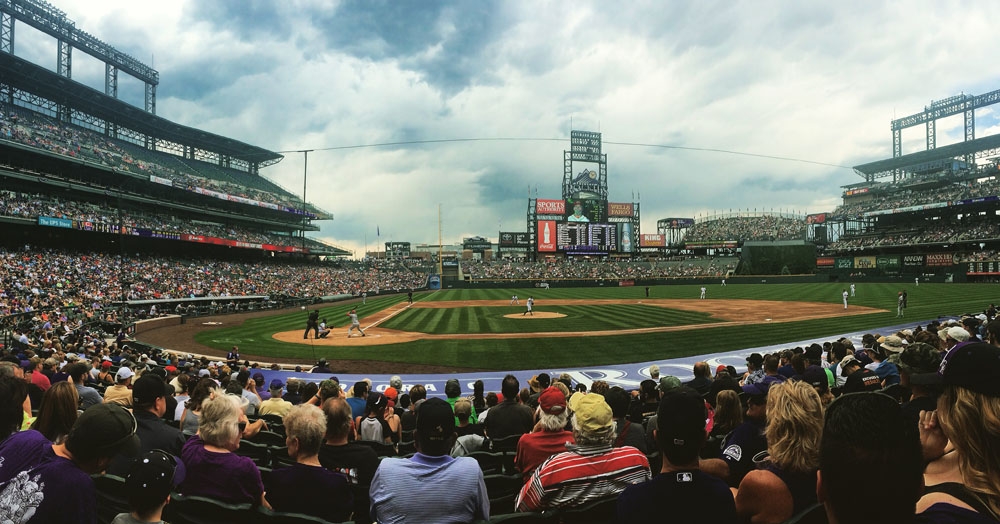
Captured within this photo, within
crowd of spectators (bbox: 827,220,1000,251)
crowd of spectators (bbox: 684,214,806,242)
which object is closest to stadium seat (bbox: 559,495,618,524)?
crowd of spectators (bbox: 827,220,1000,251)

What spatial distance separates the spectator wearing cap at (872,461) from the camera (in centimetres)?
149

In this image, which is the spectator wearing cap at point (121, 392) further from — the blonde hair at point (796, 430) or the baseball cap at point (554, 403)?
the blonde hair at point (796, 430)

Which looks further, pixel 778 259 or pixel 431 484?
pixel 778 259

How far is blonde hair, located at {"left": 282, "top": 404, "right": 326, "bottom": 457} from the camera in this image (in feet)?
12.2

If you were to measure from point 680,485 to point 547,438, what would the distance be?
225cm

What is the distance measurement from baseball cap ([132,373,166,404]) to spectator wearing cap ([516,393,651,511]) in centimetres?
420

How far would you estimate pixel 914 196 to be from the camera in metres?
84.9

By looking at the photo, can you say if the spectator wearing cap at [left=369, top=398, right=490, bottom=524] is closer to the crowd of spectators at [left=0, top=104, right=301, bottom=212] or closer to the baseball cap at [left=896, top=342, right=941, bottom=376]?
the baseball cap at [left=896, top=342, right=941, bottom=376]

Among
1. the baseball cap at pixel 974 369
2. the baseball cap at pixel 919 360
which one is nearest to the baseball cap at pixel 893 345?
the baseball cap at pixel 919 360

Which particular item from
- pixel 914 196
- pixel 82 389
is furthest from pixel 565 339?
pixel 914 196

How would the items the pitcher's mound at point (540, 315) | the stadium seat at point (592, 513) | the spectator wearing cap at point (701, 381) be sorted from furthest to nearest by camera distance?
the pitcher's mound at point (540, 315) → the spectator wearing cap at point (701, 381) → the stadium seat at point (592, 513)

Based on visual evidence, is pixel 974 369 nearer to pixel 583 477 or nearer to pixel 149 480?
pixel 583 477

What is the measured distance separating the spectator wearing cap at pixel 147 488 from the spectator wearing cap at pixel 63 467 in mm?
415

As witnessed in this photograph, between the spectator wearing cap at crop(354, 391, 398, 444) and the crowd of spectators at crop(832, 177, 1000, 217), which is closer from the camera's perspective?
the spectator wearing cap at crop(354, 391, 398, 444)
